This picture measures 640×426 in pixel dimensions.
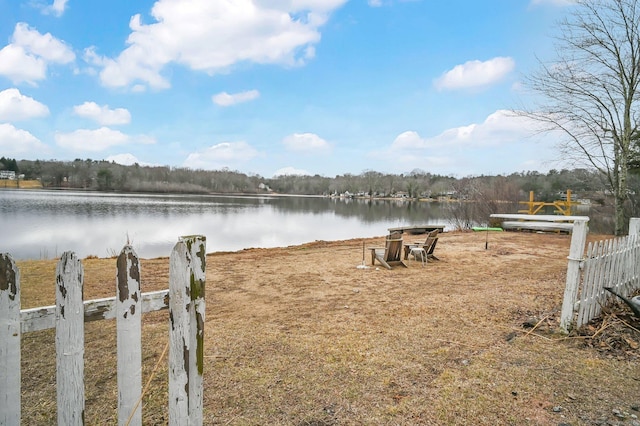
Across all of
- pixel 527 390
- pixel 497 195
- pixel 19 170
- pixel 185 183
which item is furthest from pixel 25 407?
pixel 19 170

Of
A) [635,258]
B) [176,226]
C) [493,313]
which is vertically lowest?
[176,226]

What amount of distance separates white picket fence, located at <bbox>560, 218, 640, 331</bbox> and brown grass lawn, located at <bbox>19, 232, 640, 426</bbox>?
209 millimetres

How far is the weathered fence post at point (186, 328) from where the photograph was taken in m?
1.54

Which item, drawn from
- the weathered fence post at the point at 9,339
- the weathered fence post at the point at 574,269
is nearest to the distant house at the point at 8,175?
the weathered fence post at the point at 9,339

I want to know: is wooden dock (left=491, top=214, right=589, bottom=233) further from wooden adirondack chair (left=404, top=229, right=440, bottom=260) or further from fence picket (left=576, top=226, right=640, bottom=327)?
fence picket (left=576, top=226, right=640, bottom=327)

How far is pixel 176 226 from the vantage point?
2553 cm

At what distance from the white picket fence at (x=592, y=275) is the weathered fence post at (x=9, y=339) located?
4781 millimetres

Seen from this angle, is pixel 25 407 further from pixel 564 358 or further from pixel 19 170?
pixel 19 170

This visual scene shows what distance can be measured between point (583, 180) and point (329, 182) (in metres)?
119

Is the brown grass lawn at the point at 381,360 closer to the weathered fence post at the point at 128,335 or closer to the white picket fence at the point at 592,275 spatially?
the white picket fence at the point at 592,275

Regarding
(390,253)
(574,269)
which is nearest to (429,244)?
(390,253)

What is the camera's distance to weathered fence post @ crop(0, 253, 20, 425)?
1336 millimetres

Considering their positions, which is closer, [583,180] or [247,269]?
[247,269]

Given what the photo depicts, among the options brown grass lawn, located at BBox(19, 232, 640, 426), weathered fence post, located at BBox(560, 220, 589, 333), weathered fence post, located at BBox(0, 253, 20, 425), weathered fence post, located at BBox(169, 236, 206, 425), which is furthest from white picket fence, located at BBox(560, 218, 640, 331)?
weathered fence post, located at BBox(0, 253, 20, 425)
